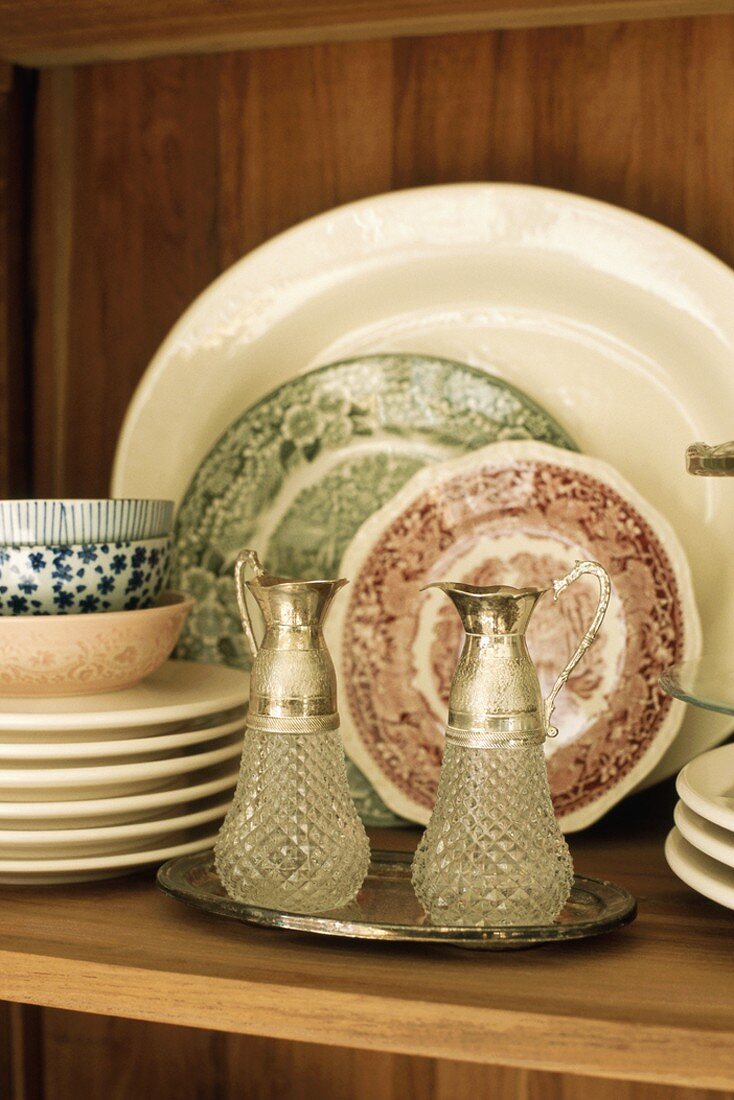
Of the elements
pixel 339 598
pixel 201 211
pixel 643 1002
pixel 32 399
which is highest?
pixel 201 211

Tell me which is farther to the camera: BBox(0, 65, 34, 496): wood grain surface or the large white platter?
BBox(0, 65, 34, 496): wood grain surface

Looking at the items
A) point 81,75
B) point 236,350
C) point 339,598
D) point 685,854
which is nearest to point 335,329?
point 236,350

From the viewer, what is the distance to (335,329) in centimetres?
81

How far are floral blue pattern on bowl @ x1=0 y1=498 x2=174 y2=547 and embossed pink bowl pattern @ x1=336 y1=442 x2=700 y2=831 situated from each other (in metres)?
0.13

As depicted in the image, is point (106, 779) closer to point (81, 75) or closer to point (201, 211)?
point (201, 211)

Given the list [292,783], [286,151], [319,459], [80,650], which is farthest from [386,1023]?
[286,151]

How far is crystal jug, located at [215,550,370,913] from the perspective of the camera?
57 cm

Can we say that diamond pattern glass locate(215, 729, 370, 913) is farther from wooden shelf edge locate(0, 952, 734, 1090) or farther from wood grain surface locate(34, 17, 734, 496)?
wood grain surface locate(34, 17, 734, 496)

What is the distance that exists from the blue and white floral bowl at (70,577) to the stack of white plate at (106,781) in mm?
50

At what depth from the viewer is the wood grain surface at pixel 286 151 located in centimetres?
79

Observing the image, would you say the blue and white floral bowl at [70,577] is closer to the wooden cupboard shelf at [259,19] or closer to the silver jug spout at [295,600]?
the silver jug spout at [295,600]

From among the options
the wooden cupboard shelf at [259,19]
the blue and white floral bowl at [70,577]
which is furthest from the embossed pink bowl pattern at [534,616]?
the wooden cupboard shelf at [259,19]

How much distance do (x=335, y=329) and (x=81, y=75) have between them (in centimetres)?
30

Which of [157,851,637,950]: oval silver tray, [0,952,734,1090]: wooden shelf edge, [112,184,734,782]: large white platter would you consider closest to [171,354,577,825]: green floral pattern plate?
[112,184,734,782]: large white platter
